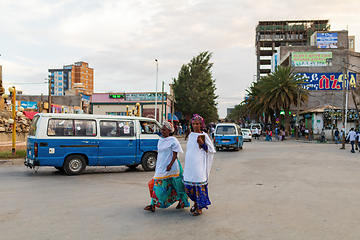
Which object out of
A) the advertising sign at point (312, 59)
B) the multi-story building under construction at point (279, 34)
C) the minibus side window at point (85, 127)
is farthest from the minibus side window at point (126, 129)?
the multi-story building under construction at point (279, 34)

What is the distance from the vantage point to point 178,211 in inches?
247

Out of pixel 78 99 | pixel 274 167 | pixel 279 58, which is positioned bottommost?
pixel 274 167

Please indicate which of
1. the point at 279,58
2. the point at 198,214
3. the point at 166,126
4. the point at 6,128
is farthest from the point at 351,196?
the point at 279,58

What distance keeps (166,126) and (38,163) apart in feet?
19.4

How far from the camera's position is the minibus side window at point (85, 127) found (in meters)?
11.2

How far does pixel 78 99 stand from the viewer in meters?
59.8

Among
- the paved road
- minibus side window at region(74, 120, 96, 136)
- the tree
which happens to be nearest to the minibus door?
minibus side window at region(74, 120, 96, 136)

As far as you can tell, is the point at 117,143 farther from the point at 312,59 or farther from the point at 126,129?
the point at 312,59

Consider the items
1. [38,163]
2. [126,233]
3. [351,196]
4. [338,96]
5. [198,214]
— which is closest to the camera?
[126,233]

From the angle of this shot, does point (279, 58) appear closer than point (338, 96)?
No

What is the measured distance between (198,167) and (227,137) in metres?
16.6

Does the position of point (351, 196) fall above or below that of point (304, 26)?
below

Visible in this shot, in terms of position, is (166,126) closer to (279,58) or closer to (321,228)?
(321,228)

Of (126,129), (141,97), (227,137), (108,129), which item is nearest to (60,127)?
(108,129)
